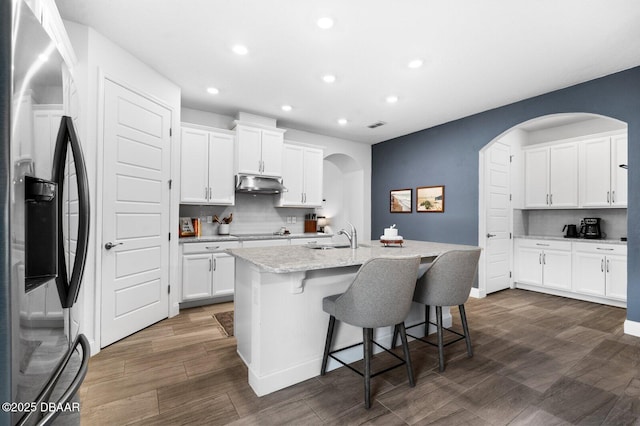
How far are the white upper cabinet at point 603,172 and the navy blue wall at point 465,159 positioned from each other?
4.92 ft

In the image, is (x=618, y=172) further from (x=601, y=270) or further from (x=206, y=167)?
(x=206, y=167)

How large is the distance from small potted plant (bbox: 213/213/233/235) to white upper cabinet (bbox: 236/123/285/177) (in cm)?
78

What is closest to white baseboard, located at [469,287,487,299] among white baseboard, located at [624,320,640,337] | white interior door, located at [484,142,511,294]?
white interior door, located at [484,142,511,294]

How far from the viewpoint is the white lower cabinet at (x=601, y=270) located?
13.3ft

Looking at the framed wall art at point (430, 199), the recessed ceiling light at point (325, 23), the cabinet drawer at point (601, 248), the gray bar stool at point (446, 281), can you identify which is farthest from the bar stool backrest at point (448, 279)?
the cabinet drawer at point (601, 248)

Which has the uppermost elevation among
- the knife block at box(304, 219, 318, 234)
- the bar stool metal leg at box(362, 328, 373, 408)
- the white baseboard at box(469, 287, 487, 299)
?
the knife block at box(304, 219, 318, 234)

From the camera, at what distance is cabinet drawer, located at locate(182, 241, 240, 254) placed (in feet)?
12.4

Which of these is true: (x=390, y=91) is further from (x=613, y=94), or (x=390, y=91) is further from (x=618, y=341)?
(x=618, y=341)

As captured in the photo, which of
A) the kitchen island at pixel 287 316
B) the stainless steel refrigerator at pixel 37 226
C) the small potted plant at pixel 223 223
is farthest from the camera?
the small potted plant at pixel 223 223

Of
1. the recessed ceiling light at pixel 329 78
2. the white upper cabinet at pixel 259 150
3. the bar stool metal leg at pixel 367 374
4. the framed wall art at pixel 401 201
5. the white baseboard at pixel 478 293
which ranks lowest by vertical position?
the white baseboard at pixel 478 293

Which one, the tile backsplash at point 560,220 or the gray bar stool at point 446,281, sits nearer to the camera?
the gray bar stool at point 446,281

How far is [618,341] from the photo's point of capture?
9.74ft

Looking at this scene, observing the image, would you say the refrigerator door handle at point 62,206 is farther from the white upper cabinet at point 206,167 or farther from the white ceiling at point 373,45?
the white upper cabinet at point 206,167

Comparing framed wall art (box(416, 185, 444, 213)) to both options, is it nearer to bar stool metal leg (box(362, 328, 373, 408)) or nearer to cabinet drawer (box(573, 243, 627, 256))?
cabinet drawer (box(573, 243, 627, 256))
